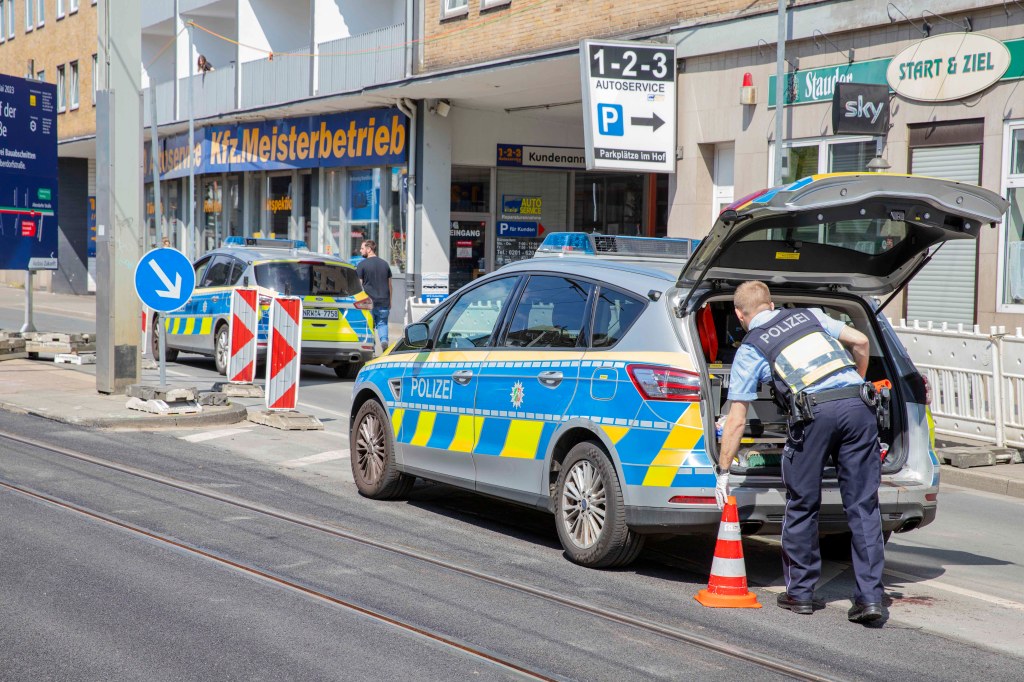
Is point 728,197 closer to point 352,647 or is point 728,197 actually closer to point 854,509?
point 854,509

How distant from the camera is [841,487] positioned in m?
6.11

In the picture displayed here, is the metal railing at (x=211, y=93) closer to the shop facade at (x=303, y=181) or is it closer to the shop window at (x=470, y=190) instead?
the shop facade at (x=303, y=181)

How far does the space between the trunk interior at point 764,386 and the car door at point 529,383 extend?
78 centimetres

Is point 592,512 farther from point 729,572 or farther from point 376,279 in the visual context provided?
point 376,279

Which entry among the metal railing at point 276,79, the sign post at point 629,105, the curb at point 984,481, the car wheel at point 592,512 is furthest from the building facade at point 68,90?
the car wheel at point 592,512

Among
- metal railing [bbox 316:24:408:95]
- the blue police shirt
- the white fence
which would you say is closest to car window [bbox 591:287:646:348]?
the blue police shirt

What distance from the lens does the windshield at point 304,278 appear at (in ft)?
55.9

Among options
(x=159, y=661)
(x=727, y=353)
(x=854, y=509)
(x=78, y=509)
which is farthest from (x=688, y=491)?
(x=78, y=509)

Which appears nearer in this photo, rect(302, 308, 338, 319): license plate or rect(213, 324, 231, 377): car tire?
rect(302, 308, 338, 319): license plate

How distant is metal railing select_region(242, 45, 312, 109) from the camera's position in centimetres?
2961

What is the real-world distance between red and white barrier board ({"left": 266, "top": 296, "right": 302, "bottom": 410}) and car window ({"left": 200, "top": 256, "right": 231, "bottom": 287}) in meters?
4.72

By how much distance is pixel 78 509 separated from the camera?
8.13 m

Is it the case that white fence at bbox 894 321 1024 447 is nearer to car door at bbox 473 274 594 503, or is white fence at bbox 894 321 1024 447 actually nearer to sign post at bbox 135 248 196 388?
car door at bbox 473 274 594 503

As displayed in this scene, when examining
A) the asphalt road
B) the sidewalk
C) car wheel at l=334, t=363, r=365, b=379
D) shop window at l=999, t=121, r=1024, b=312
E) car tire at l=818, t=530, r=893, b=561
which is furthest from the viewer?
car wheel at l=334, t=363, r=365, b=379
